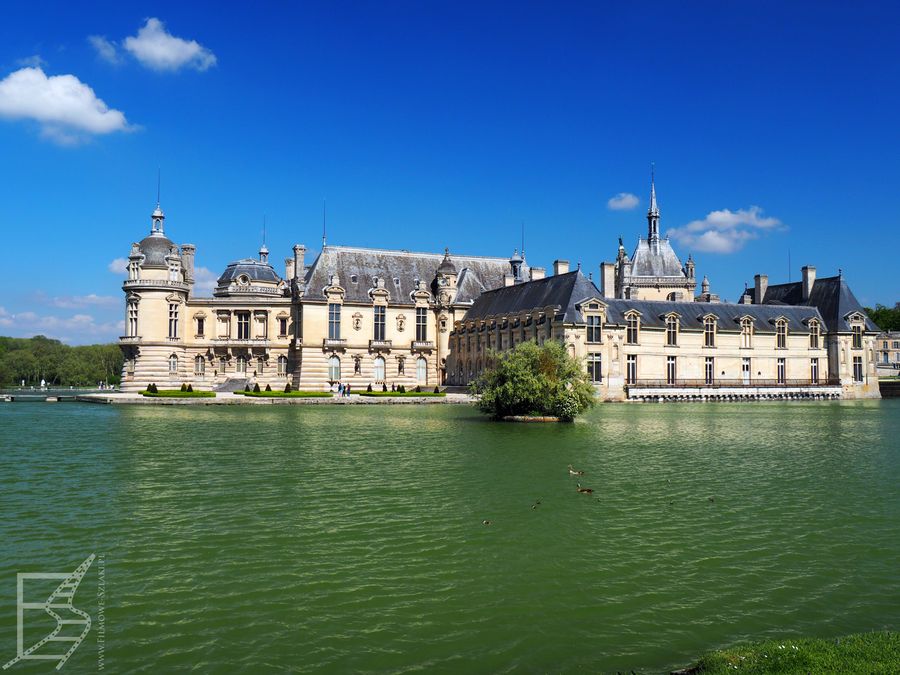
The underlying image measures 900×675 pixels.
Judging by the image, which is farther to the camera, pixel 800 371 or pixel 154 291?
pixel 800 371

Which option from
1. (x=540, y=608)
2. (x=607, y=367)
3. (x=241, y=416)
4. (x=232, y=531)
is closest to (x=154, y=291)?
(x=241, y=416)

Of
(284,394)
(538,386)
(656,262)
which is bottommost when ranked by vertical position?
(284,394)

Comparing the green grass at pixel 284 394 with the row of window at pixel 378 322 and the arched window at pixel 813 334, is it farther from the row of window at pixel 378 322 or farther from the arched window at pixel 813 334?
the arched window at pixel 813 334

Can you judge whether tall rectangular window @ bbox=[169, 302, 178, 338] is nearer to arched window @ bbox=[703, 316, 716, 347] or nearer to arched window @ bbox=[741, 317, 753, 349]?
arched window @ bbox=[703, 316, 716, 347]

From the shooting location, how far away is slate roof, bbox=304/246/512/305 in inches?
2756

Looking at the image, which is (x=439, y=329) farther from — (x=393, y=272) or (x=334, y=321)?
(x=334, y=321)

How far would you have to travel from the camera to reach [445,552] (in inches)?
500

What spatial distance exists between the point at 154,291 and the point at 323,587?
58.7 meters

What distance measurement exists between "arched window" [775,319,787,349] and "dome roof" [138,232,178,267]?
55511 millimetres

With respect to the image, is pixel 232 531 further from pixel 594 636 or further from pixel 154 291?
pixel 154 291

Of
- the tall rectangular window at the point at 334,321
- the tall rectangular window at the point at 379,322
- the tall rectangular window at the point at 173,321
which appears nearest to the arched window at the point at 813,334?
the tall rectangular window at the point at 379,322

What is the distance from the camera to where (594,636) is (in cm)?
930

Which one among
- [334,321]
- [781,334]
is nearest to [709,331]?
[781,334]

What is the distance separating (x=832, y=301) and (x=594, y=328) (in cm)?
3003
